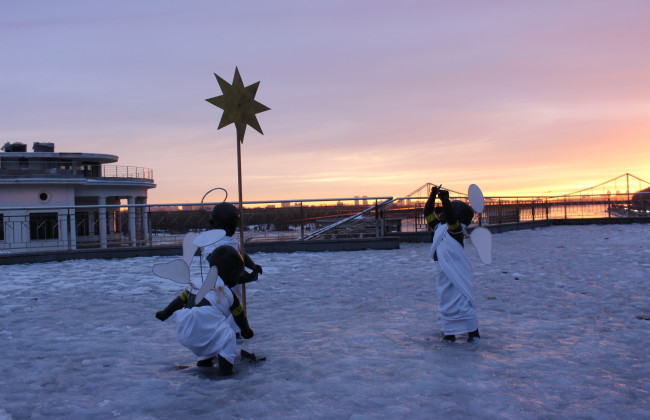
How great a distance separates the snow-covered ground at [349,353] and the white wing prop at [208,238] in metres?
1.04

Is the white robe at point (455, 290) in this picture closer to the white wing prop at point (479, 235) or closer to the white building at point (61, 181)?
the white wing prop at point (479, 235)

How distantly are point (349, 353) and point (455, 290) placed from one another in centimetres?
114

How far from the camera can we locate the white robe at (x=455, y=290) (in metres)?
4.54

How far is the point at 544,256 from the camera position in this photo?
11117 mm

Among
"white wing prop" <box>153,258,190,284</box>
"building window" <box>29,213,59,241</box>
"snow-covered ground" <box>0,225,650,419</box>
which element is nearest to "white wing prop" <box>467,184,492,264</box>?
"snow-covered ground" <box>0,225,650,419</box>

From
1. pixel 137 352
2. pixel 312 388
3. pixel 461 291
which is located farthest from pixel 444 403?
pixel 137 352

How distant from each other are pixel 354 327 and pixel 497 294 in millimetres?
2716

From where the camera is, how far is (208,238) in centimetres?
402

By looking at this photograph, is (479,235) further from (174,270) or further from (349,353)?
(174,270)

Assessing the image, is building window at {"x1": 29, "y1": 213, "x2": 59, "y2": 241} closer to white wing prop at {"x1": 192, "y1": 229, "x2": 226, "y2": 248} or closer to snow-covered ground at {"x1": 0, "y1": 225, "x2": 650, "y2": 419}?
snow-covered ground at {"x1": 0, "y1": 225, "x2": 650, "y2": 419}

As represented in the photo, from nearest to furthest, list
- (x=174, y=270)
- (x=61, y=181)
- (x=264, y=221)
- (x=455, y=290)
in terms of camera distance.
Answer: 1. (x=174, y=270)
2. (x=455, y=290)
3. (x=264, y=221)
4. (x=61, y=181)

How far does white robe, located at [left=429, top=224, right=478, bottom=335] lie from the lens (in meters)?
4.54

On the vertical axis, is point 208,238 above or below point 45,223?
below

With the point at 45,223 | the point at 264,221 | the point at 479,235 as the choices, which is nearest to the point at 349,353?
the point at 479,235
